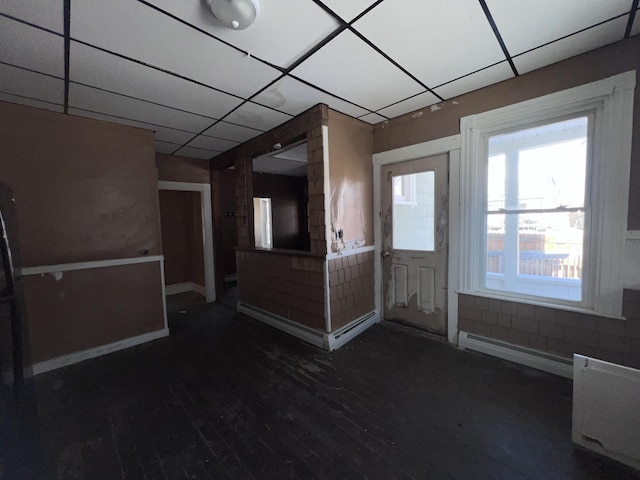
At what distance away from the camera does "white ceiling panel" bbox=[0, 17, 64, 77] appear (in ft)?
4.99

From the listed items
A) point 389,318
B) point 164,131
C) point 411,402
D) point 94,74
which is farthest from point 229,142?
point 411,402

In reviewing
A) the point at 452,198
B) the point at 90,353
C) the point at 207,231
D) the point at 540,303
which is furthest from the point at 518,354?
the point at 207,231

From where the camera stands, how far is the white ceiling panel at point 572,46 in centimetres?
171

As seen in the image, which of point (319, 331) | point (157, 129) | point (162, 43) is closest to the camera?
point (162, 43)

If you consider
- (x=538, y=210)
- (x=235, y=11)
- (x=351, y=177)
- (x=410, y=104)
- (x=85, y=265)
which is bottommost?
(x=85, y=265)

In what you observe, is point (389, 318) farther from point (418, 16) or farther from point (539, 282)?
point (418, 16)

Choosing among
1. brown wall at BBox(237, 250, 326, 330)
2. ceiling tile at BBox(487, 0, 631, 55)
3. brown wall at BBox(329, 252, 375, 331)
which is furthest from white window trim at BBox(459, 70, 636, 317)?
brown wall at BBox(237, 250, 326, 330)

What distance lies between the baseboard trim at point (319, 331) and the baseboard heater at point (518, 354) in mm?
1064

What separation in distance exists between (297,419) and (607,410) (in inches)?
72.9

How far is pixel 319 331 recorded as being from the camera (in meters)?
2.91

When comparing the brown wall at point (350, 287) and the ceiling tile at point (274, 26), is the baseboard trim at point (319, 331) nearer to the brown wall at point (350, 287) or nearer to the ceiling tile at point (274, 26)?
the brown wall at point (350, 287)

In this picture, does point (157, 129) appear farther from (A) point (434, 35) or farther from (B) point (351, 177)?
(A) point (434, 35)

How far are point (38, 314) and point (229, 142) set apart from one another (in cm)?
288

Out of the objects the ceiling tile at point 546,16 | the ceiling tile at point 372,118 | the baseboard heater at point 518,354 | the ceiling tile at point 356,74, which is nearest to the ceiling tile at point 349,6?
the ceiling tile at point 356,74
